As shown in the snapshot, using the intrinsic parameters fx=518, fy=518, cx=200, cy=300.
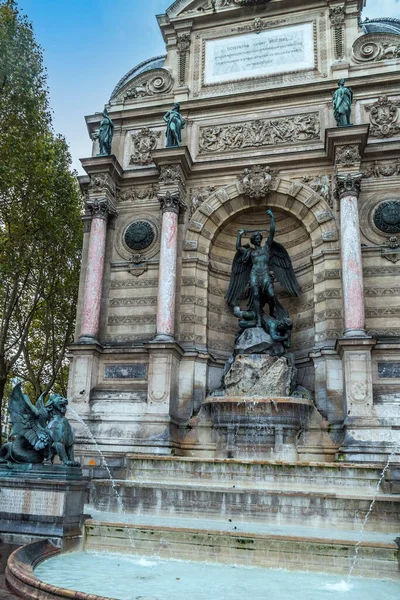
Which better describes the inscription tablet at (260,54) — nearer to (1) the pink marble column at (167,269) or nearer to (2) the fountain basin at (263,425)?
(1) the pink marble column at (167,269)

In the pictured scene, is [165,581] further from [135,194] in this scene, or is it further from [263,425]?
[135,194]

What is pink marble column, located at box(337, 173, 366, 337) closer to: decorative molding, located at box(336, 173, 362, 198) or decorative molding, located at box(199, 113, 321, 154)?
decorative molding, located at box(336, 173, 362, 198)

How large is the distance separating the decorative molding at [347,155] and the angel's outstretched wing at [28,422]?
11.0 m

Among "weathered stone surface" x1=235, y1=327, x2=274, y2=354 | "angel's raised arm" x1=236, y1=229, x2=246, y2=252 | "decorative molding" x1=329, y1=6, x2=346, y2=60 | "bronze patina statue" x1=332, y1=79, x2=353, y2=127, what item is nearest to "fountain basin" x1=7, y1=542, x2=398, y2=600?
"weathered stone surface" x1=235, y1=327, x2=274, y2=354

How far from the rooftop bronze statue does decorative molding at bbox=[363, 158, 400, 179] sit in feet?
27.0

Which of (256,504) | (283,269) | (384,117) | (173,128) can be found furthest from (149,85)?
(256,504)

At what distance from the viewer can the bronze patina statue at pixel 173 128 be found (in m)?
16.7

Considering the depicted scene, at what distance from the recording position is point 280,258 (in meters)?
16.5

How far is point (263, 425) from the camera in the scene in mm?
13125

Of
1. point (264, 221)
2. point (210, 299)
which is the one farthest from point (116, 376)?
point (264, 221)

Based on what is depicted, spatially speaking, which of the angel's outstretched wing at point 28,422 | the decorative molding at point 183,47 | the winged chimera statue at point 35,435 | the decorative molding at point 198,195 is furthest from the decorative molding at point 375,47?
the angel's outstretched wing at point 28,422

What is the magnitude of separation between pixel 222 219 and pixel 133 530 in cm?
1135

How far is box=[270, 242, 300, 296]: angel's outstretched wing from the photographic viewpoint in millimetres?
16156

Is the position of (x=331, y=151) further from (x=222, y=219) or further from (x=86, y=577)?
(x=86, y=577)
